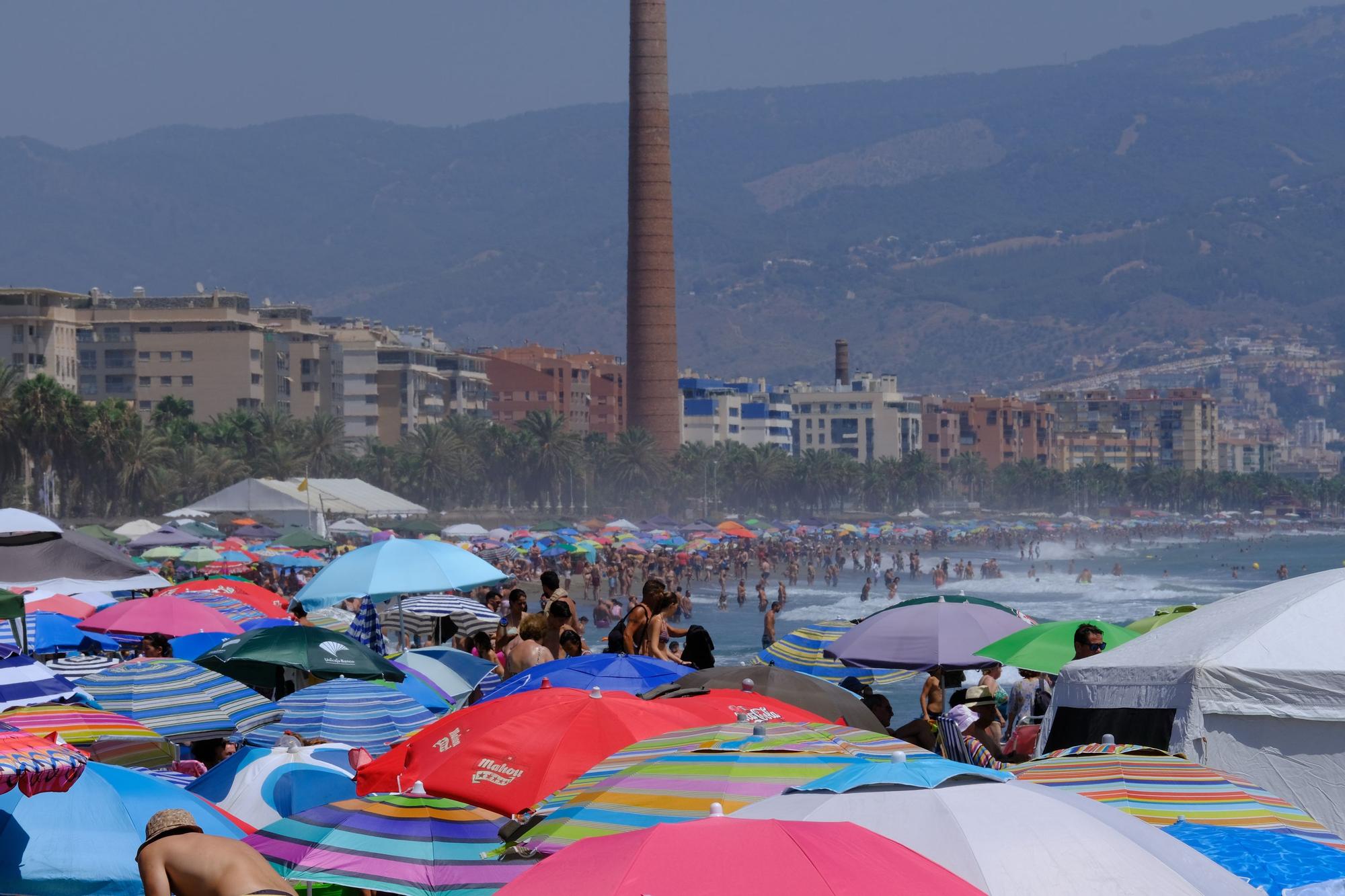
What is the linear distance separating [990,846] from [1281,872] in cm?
127

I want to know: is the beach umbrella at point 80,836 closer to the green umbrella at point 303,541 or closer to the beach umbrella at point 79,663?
the beach umbrella at point 79,663

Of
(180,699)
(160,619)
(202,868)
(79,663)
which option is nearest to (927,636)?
(180,699)

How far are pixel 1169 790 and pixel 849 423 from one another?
152551 millimetres

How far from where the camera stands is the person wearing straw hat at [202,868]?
4516 millimetres

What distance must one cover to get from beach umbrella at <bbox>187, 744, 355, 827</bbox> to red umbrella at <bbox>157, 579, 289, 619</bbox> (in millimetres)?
8086

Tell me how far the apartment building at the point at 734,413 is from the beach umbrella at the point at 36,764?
391 ft

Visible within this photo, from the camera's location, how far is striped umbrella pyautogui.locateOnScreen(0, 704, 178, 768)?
7707 mm

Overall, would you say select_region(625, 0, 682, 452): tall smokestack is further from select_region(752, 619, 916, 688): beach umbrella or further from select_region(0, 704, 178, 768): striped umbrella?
select_region(0, 704, 178, 768): striped umbrella

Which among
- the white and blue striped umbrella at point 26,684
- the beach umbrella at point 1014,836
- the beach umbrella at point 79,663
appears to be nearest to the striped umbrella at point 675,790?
the beach umbrella at point 1014,836

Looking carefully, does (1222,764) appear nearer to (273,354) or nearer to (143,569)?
(143,569)

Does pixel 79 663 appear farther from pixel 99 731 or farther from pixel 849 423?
pixel 849 423

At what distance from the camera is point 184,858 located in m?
4.56

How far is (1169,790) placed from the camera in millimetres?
5980

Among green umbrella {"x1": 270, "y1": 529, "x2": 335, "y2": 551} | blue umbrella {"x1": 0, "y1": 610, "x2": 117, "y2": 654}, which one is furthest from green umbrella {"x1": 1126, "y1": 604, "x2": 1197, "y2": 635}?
green umbrella {"x1": 270, "y1": 529, "x2": 335, "y2": 551}
